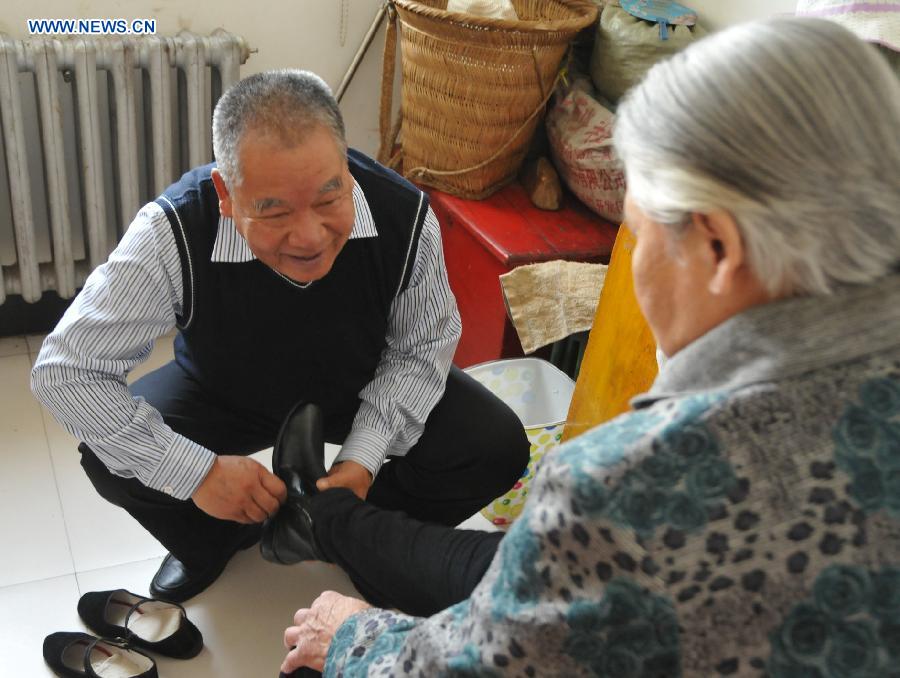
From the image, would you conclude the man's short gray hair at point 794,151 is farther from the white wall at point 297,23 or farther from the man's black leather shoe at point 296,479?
the white wall at point 297,23

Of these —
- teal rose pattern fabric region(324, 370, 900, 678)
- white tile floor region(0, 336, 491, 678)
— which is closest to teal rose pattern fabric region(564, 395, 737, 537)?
teal rose pattern fabric region(324, 370, 900, 678)

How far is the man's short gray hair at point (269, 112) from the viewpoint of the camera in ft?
4.23

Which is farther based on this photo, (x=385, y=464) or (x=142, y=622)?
(x=385, y=464)

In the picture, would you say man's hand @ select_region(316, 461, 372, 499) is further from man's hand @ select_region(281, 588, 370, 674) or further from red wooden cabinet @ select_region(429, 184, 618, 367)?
red wooden cabinet @ select_region(429, 184, 618, 367)

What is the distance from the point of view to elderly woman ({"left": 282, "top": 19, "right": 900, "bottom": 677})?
2.42 ft

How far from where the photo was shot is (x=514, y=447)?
67.9 inches

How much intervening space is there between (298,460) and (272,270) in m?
0.31

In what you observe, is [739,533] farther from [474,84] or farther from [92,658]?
[474,84]

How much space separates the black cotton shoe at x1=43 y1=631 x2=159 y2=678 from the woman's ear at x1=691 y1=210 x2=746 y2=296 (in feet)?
4.00

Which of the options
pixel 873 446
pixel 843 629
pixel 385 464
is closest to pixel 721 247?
pixel 873 446

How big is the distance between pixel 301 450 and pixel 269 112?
535mm

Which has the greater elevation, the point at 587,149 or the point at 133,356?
the point at 587,149

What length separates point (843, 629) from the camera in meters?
0.77

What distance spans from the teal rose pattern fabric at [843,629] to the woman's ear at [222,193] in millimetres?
Answer: 983
